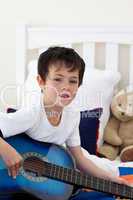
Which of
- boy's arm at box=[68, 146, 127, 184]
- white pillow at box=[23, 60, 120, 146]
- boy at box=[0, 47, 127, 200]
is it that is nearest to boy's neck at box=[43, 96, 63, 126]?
boy at box=[0, 47, 127, 200]

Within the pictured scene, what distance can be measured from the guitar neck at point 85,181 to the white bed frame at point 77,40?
92cm

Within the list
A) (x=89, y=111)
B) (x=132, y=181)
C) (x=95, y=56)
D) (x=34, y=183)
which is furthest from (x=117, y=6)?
(x=34, y=183)

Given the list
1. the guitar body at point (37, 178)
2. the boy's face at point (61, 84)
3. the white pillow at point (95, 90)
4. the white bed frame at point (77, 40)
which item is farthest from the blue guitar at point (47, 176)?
the white bed frame at point (77, 40)

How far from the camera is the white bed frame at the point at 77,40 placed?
2107mm

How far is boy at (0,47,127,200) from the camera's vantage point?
1.30m

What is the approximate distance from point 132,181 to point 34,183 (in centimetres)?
40

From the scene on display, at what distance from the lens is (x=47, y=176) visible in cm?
121

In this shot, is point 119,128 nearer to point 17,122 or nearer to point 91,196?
point 91,196

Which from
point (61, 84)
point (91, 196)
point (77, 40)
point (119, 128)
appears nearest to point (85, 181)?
point (91, 196)

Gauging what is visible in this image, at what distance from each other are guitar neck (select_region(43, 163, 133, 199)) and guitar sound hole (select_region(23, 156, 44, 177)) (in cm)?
2

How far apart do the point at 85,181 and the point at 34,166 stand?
0.17m

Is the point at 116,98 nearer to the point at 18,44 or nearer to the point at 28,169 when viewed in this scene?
the point at 18,44

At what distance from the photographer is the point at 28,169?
1.23 m

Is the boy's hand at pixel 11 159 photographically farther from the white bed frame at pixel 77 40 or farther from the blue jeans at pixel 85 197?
the white bed frame at pixel 77 40
